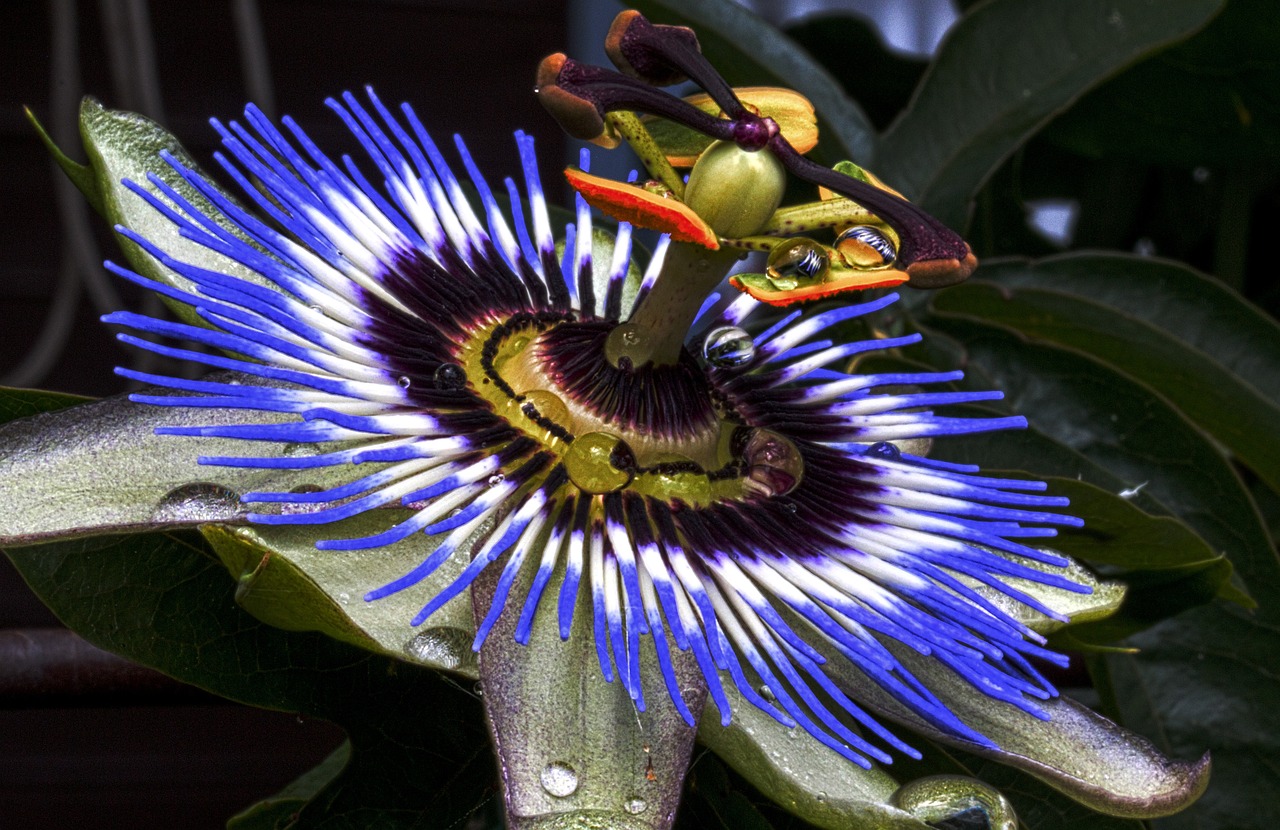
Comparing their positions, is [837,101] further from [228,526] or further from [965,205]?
[228,526]

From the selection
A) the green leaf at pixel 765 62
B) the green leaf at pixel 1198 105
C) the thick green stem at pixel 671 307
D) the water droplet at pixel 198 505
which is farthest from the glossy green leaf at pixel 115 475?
the green leaf at pixel 1198 105

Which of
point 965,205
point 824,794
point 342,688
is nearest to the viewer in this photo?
point 824,794

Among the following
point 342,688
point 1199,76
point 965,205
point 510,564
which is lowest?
point 342,688

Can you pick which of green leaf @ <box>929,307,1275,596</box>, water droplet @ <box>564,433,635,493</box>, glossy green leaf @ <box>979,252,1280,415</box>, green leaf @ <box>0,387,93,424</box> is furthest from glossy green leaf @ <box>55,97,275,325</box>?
glossy green leaf @ <box>979,252,1280,415</box>

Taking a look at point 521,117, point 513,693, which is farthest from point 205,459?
point 521,117

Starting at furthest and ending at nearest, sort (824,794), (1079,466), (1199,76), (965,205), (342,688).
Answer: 1. (1199,76)
2. (965,205)
3. (1079,466)
4. (342,688)
5. (824,794)

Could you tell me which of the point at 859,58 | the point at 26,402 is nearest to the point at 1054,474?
the point at 26,402

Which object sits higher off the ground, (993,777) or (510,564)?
(510,564)
